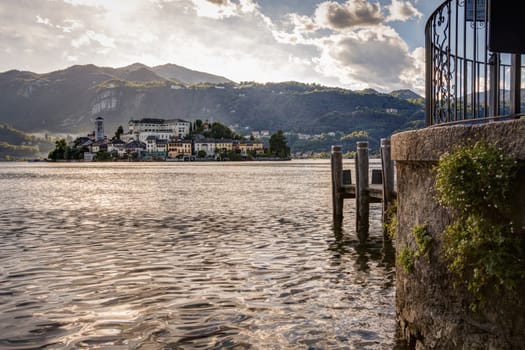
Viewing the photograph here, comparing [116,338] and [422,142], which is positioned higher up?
[422,142]

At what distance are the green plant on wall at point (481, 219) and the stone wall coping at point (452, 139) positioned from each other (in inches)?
3.5

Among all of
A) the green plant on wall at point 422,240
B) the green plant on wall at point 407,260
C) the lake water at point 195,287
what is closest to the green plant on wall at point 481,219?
the green plant on wall at point 422,240

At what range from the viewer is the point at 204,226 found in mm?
19016

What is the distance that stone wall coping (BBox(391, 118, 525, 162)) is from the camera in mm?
4086

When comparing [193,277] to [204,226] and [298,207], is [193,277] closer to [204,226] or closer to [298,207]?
[204,226]

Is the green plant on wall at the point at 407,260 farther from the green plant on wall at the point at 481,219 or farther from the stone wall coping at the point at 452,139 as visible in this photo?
the stone wall coping at the point at 452,139

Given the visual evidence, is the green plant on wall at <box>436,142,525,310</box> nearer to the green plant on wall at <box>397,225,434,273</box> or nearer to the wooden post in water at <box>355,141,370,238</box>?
the green plant on wall at <box>397,225,434,273</box>

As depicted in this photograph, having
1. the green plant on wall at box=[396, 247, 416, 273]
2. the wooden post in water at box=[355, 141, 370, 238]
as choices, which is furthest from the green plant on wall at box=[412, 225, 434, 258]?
the wooden post in water at box=[355, 141, 370, 238]

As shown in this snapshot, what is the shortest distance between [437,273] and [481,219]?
40.5 inches

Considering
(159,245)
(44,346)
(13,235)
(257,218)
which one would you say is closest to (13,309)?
(44,346)

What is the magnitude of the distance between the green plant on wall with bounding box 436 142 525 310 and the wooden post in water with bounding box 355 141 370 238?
437 inches

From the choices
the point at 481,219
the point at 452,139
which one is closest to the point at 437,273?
the point at 481,219

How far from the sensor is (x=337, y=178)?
18359 mm

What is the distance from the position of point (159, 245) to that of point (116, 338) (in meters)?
7.87
